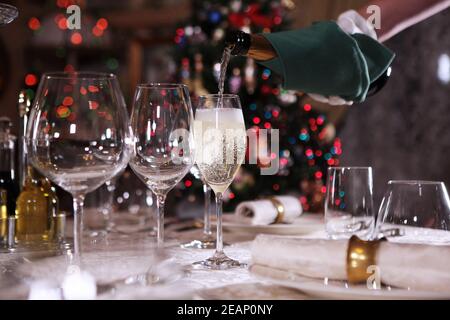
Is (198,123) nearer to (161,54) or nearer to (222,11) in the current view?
(222,11)

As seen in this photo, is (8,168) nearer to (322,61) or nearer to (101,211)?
(101,211)

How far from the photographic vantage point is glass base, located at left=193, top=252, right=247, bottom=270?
84 cm

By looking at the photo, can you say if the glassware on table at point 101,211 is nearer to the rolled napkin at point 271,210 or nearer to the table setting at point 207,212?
the table setting at point 207,212

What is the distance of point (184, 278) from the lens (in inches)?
30.3

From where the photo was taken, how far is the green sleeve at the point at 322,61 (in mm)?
1063

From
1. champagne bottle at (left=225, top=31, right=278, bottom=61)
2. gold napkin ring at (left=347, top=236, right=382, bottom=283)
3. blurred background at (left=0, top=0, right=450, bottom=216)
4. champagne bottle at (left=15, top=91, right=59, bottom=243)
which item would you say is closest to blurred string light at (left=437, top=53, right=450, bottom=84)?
blurred background at (left=0, top=0, right=450, bottom=216)

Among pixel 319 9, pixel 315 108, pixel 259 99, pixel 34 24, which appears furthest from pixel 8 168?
pixel 34 24

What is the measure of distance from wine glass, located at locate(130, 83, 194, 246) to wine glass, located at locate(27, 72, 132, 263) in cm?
10

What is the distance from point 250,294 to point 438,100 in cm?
347

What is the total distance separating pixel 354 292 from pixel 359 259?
0.07m

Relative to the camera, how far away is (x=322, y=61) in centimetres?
108

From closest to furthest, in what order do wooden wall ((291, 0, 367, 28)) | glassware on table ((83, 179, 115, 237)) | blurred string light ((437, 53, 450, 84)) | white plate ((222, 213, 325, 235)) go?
white plate ((222, 213, 325, 235)) → glassware on table ((83, 179, 115, 237)) → blurred string light ((437, 53, 450, 84)) → wooden wall ((291, 0, 367, 28))

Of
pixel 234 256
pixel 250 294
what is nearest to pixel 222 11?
pixel 234 256

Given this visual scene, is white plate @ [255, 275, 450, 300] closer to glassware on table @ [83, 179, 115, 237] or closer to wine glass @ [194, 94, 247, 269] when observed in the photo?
wine glass @ [194, 94, 247, 269]
